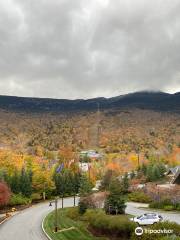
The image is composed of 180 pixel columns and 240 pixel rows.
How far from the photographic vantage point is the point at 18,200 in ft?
278

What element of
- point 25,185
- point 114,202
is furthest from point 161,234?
point 25,185

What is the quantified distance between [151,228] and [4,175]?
208ft

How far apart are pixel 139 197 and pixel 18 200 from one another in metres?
26.5

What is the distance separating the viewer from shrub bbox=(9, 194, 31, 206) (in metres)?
83.0

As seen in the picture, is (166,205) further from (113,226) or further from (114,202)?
(113,226)

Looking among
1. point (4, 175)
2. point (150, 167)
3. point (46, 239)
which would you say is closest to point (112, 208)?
point (46, 239)

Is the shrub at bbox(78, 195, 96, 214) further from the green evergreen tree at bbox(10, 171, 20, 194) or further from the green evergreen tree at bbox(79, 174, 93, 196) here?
the green evergreen tree at bbox(10, 171, 20, 194)

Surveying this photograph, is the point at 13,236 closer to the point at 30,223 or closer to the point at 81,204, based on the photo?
the point at 30,223

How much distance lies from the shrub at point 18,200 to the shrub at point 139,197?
935 inches

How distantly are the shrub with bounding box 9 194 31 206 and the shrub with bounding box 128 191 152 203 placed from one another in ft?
78.0

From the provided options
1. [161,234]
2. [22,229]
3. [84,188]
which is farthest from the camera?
[84,188]

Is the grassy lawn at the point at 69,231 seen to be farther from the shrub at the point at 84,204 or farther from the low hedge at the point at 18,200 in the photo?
the low hedge at the point at 18,200

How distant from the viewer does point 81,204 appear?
5991 cm

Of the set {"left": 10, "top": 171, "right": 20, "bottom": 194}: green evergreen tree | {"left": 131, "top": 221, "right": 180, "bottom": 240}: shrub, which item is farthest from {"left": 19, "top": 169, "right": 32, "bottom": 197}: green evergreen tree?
{"left": 131, "top": 221, "right": 180, "bottom": 240}: shrub
